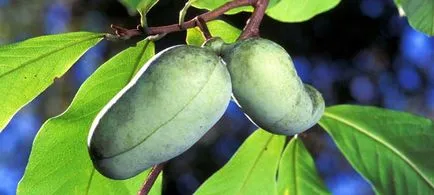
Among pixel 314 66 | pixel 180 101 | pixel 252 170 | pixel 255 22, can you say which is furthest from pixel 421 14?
pixel 314 66

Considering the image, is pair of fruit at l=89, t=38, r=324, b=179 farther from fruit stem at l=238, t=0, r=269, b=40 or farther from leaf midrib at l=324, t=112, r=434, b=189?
leaf midrib at l=324, t=112, r=434, b=189

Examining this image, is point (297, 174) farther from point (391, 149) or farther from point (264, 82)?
point (264, 82)

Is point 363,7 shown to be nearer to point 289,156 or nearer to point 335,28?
point 335,28

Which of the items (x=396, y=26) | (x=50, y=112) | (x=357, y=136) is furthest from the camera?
(x=396, y=26)

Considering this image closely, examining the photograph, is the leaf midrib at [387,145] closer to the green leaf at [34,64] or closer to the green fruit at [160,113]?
the green leaf at [34,64]

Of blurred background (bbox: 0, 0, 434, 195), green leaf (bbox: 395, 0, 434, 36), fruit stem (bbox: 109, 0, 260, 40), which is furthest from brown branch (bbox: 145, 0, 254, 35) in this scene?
blurred background (bbox: 0, 0, 434, 195)

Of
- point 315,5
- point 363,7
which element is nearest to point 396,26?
point 363,7
